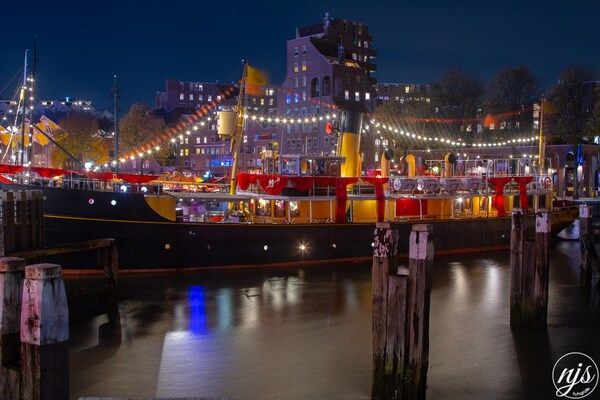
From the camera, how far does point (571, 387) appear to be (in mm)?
14102

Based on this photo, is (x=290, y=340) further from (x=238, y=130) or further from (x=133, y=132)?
(x=133, y=132)

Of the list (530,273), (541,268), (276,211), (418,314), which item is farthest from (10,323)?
(276,211)

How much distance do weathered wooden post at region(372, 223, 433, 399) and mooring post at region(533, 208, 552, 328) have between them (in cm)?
637

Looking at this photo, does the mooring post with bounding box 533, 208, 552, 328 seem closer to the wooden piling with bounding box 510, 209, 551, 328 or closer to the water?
the wooden piling with bounding box 510, 209, 551, 328

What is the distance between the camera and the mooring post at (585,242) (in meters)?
22.0

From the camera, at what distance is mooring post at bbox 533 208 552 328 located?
16.7 metres

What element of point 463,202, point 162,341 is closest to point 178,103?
point 463,202

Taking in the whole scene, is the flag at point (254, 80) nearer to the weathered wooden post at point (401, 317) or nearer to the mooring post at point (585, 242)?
the mooring post at point (585, 242)

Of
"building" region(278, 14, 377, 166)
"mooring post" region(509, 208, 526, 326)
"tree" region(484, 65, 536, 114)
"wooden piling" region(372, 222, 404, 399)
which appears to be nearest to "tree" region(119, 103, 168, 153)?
"building" region(278, 14, 377, 166)

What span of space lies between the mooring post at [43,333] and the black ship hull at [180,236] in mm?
17900

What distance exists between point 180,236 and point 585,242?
1591cm

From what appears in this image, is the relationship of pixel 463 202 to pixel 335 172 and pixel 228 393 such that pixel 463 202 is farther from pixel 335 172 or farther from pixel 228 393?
pixel 228 393

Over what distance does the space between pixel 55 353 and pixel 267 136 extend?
88824 millimetres

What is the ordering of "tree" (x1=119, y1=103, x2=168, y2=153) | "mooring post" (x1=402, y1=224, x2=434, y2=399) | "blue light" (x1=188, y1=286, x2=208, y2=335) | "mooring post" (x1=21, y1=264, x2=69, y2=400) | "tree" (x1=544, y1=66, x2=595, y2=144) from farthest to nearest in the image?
"tree" (x1=119, y1=103, x2=168, y2=153) < "tree" (x1=544, y1=66, x2=595, y2=144) < "blue light" (x1=188, y1=286, x2=208, y2=335) < "mooring post" (x1=402, y1=224, x2=434, y2=399) < "mooring post" (x1=21, y1=264, x2=69, y2=400)
